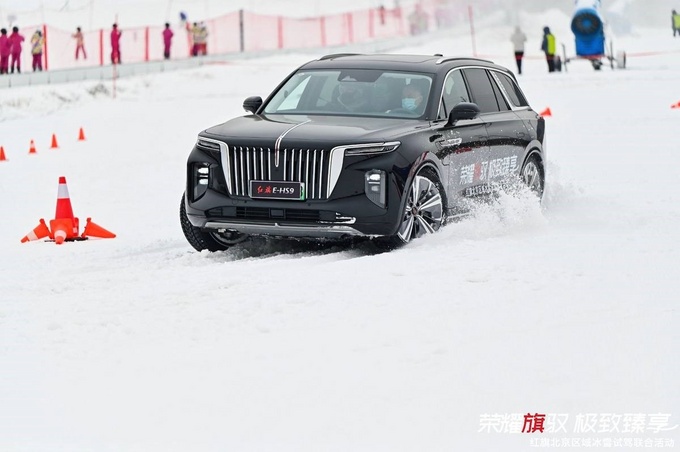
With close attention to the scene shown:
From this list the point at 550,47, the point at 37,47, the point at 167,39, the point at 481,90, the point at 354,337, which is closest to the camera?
the point at 354,337

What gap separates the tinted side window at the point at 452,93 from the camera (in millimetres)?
11578

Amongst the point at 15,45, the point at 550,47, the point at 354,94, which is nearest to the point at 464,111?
the point at 354,94

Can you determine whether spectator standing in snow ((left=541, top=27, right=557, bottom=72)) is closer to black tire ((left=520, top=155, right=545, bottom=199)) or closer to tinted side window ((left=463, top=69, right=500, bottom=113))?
black tire ((left=520, top=155, right=545, bottom=199))

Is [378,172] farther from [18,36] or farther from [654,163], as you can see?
[18,36]

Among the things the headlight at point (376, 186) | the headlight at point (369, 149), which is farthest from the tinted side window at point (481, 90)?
the headlight at point (376, 186)

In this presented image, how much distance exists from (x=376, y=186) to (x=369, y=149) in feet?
0.91

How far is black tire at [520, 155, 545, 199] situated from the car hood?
2.07 meters

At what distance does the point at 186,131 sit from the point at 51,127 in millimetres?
4171

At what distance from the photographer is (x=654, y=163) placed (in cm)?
1866

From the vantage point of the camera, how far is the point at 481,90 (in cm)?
1248

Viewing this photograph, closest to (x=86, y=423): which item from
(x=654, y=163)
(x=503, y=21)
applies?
(x=654, y=163)

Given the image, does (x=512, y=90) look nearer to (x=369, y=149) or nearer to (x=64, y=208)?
(x=369, y=149)

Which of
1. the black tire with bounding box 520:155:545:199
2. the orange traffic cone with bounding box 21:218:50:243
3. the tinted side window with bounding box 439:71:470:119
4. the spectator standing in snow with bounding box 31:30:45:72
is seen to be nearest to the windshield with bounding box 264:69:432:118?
the tinted side window with bounding box 439:71:470:119

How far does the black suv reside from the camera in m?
10.2
